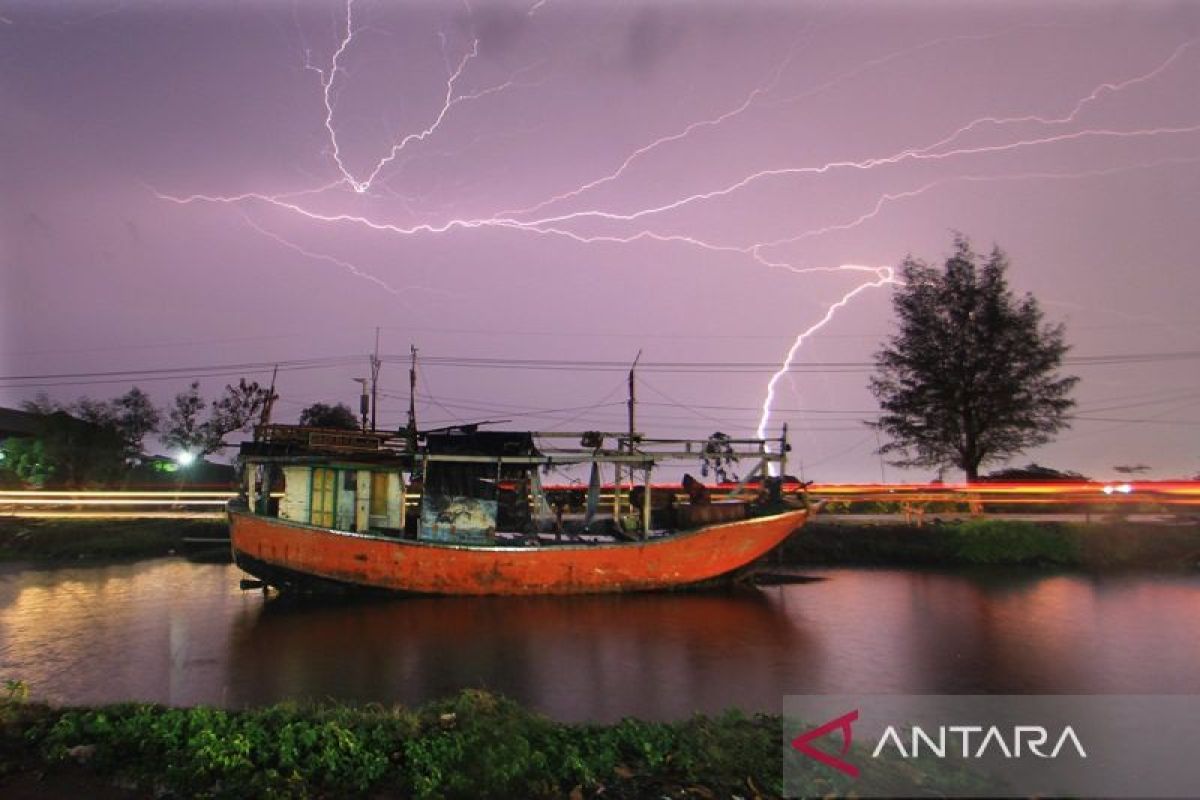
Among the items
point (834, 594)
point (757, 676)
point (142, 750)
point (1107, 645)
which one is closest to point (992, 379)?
point (834, 594)

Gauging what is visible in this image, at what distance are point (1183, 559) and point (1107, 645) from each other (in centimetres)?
1134

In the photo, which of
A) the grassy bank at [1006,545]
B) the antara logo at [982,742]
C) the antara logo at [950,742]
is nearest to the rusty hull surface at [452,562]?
the grassy bank at [1006,545]

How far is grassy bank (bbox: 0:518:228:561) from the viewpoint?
21062mm

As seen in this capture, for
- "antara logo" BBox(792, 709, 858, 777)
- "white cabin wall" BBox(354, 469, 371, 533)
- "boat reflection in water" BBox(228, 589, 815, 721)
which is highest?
"white cabin wall" BBox(354, 469, 371, 533)

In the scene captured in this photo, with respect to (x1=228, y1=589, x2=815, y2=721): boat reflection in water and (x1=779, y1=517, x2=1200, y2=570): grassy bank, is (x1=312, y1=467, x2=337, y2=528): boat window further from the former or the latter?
(x1=779, y1=517, x2=1200, y2=570): grassy bank

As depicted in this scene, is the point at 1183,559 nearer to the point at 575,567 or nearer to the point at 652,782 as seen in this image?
the point at 575,567

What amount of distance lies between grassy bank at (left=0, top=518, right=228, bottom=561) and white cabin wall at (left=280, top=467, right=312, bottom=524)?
8.43 meters

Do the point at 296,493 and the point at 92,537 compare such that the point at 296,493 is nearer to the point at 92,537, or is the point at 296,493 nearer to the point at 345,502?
the point at 345,502

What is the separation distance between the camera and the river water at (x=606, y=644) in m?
9.17

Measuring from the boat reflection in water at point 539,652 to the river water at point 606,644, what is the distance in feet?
0.14

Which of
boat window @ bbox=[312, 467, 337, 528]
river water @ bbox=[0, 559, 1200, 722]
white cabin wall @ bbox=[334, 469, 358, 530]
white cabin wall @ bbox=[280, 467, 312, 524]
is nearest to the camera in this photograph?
river water @ bbox=[0, 559, 1200, 722]

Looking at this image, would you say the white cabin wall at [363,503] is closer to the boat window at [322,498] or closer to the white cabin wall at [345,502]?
the white cabin wall at [345,502]

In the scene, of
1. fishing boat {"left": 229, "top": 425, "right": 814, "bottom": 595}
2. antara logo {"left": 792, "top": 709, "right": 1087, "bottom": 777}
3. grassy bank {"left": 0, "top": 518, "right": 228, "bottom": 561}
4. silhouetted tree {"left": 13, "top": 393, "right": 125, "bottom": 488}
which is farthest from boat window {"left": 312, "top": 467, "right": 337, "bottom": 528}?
silhouetted tree {"left": 13, "top": 393, "right": 125, "bottom": 488}

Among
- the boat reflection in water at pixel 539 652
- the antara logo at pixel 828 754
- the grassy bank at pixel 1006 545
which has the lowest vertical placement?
the boat reflection in water at pixel 539 652
